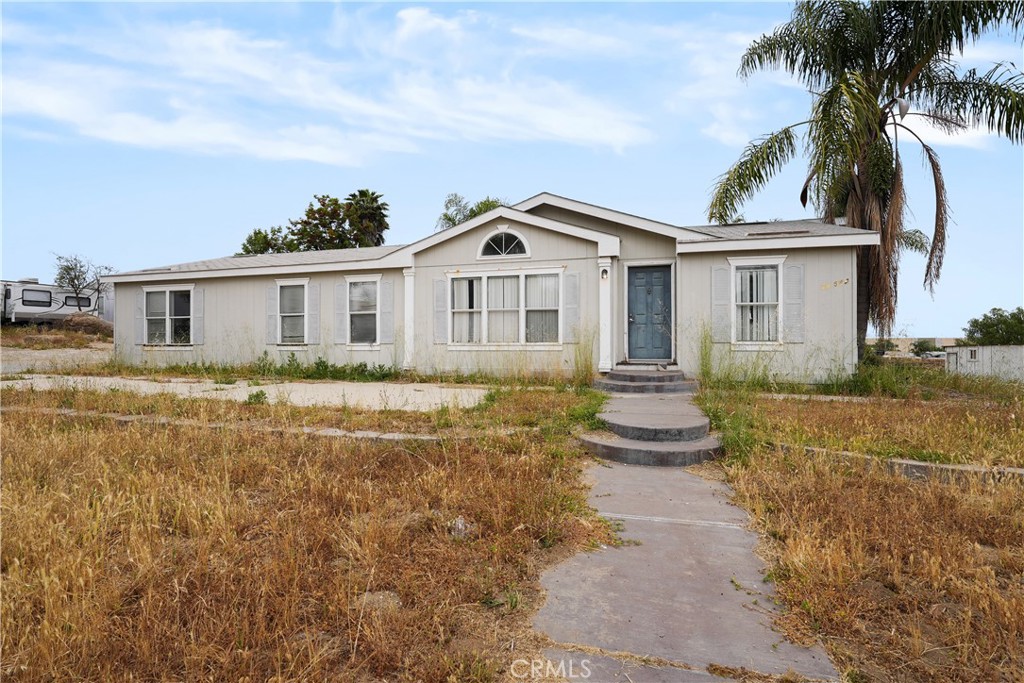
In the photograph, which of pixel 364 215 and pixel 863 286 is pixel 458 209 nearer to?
pixel 364 215

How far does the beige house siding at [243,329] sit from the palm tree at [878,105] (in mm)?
8927

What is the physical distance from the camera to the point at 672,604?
2.36 m

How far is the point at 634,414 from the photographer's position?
616cm

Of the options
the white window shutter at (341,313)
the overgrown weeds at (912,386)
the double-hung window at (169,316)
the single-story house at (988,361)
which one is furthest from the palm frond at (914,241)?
the double-hung window at (169,316)

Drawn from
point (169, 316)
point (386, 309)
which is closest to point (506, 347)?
point (386, 309)

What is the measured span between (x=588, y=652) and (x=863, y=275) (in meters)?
13.0

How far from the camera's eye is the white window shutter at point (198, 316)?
13.6 m

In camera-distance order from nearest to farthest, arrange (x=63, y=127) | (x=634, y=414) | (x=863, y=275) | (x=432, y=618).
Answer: (x=432, y=618) < (x=634, y=414) < (x=63, y=127) < (x=863, y=275)

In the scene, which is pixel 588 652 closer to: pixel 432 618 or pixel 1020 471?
pixel 432 618

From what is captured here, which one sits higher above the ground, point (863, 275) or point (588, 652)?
point (863, 275)

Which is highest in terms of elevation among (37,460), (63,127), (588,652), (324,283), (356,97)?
(356,97)

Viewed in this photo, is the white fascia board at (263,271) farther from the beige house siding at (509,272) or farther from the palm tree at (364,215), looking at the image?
the palm tree at (364,215)

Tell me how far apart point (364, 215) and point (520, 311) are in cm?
2058

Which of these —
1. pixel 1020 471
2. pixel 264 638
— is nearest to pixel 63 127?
pixel 264 638
